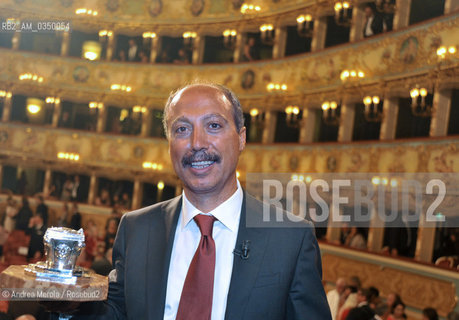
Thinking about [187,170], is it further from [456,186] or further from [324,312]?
[456,186]

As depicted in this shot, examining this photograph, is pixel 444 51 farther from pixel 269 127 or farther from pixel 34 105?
pixel 34 105

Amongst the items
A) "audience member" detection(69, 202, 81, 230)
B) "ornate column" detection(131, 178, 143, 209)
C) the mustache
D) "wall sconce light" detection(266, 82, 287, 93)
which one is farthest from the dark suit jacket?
"ornate column" detection(131, 178, 143, 209)

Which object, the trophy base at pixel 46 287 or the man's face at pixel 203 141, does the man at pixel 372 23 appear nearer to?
the man's face at pixel 203 141

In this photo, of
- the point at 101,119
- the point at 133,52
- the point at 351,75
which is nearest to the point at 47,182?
the point at 101,119

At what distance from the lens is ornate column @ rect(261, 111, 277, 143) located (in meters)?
19.9

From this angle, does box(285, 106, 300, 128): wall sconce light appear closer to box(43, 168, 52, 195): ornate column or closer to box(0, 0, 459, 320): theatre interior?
box(0, 0, 459, 320): theatre interior

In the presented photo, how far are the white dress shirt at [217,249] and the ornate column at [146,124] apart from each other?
20.5m

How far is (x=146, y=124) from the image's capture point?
76.0 ft

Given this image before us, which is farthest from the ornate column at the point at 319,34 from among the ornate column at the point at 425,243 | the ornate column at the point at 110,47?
the ornate column at the point at 110,47

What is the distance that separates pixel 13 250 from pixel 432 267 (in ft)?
27.4

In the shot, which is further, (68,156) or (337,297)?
(68,156)

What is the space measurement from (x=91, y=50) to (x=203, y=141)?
22119 millimetres

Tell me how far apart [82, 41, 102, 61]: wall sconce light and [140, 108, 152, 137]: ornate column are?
2.73 m

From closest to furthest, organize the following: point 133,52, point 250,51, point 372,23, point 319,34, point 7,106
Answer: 1. point 372,23
2. point 319,34
3. point 250,51
4. point 7,106
5. point 133,52
